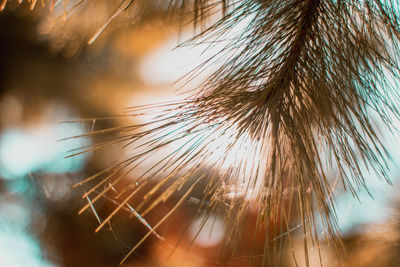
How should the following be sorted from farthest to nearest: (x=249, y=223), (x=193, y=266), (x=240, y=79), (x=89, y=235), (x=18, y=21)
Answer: (x=18, y=21), (x=89, y=235), (x=193, y=266), (x=249, y=223), (x=240, y=79)

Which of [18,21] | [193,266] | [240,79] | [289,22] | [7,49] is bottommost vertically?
[193,266]

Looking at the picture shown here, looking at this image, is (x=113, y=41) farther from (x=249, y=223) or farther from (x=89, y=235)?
(x=249, y=223)

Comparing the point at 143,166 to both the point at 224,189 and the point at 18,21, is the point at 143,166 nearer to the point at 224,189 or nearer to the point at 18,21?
the point at 224,189

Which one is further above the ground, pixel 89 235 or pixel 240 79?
pixel 240 79

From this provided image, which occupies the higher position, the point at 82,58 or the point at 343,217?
the point at 82,58

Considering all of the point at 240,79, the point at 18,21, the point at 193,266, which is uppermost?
the point at 18,21

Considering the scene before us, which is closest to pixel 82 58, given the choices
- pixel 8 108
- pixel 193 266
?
pixel 8 108

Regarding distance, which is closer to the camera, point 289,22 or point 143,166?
point 289,22

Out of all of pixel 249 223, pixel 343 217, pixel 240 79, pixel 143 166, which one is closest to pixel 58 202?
pixel 143 166

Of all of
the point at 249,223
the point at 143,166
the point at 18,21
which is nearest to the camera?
the point at 143,166
